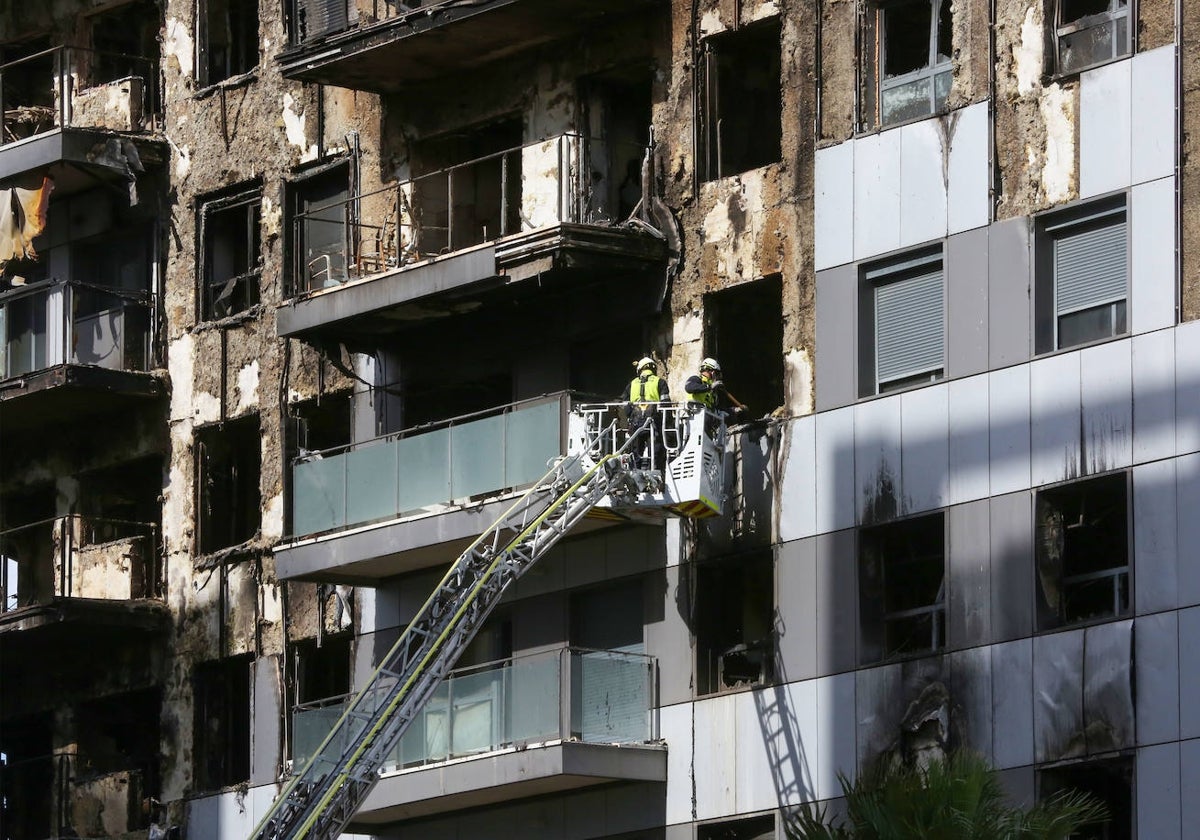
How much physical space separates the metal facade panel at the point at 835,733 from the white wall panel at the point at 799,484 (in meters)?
1.88

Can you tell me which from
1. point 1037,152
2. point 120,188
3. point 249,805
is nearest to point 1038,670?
point 1037,152

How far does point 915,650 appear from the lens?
37.5 m

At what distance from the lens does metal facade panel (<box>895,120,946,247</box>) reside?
37.8 m

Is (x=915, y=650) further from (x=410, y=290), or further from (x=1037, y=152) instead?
(x=410, y=290)

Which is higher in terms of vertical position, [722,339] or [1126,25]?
[1126,25]

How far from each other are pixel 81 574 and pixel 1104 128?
725 inches

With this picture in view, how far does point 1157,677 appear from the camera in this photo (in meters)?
34.2

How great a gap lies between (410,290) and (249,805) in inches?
300

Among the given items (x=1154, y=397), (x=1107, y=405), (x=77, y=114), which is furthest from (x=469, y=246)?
(x=1154, y=397)

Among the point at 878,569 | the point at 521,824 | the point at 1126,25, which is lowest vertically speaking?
the point at 521,824

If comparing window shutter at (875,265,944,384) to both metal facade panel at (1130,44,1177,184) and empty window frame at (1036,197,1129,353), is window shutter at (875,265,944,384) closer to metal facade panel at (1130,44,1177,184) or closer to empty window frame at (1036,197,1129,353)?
empty window frame at (1036,197,1129,353)

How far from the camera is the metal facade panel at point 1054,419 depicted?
35719 mm

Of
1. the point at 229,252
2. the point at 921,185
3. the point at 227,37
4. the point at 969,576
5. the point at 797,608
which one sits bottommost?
the point at 797,608

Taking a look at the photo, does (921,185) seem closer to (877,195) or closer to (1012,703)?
(877,195)
